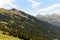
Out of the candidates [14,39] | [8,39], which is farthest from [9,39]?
[14,39]

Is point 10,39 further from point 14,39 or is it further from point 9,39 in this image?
point 14,39

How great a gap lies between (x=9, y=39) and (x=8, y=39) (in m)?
0.58

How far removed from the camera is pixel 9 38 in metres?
88.2

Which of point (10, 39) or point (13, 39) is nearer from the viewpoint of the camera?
point (13, 39)

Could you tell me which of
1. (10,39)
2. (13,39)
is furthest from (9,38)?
(13,39)

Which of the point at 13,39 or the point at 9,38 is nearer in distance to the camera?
the point at 13,39

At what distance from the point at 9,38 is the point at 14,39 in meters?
7.96

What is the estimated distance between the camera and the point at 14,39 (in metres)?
81.1

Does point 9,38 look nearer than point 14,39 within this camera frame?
No

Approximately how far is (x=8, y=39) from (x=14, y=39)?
19.7ft

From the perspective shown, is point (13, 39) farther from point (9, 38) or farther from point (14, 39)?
point (9, 38)

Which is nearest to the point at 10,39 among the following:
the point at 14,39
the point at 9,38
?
the point at 9,38

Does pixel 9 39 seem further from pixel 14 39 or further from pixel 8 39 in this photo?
pixel 14 39

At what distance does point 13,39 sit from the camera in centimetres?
8206
